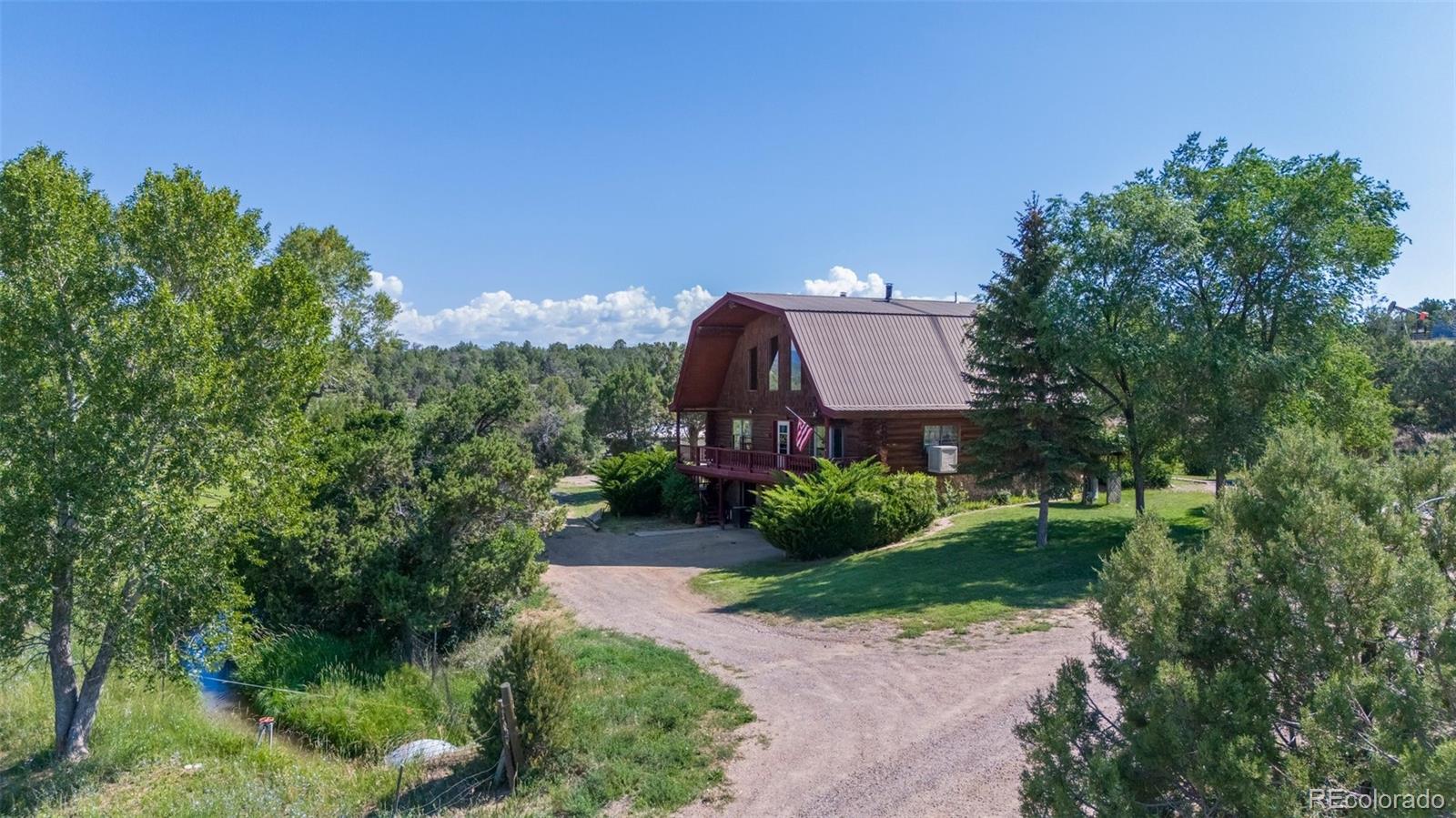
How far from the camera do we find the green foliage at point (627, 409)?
4203cm

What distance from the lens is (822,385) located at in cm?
2342

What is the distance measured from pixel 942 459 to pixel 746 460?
252 inches

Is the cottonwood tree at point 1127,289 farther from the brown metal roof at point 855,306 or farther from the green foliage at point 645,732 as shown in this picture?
the green foliage at point 645,732

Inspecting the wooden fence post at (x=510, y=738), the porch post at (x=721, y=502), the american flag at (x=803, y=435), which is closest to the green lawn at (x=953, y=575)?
the american flag at (x=803, y=435)

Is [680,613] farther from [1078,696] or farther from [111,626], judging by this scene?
[1078,696]

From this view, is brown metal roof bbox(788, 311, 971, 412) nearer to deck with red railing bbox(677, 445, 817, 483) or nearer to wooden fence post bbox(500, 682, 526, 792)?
deck with red railing bbox(677, 445, 817, 483)

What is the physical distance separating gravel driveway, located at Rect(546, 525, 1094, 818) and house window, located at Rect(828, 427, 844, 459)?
29.0 ft

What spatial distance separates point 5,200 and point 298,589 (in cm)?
647

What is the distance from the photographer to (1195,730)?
3.70 m

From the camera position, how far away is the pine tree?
16656mm

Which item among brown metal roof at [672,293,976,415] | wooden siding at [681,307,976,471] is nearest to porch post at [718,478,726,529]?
wooden siding at [681,307,976,471]

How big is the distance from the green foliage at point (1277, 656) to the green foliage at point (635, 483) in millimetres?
26021

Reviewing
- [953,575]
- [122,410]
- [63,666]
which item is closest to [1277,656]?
[122,410]

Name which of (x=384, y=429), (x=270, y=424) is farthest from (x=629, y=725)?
(x=384, y=429)
